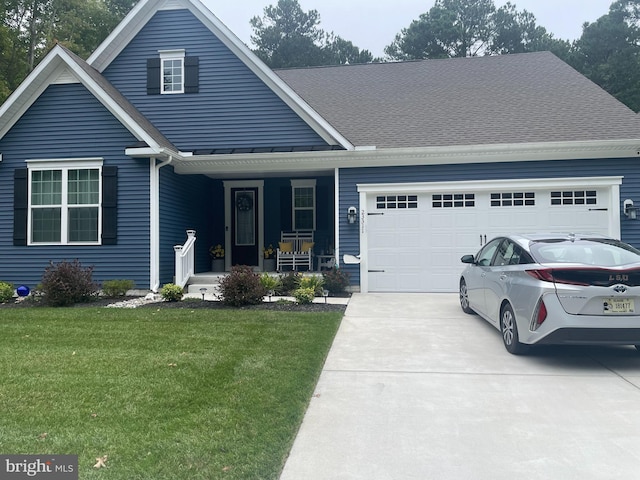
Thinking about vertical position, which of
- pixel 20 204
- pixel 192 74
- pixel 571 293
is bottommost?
pixel 571 293

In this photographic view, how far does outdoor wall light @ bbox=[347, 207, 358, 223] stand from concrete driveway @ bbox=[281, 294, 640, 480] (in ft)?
14.8

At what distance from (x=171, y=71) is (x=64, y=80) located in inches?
94.7

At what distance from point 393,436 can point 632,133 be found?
9.60m

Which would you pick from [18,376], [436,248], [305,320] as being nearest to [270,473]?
[18,376]

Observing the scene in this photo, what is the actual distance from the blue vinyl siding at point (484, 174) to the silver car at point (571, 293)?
4683 mm

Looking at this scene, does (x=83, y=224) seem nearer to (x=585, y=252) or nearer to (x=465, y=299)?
(x=465, y=299)

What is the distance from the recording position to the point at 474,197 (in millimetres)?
10180

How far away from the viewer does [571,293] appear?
464 centimetres

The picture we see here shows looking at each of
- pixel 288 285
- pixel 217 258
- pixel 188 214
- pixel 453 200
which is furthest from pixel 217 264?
pixel 453 200

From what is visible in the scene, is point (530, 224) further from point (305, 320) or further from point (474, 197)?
point (305, 320)

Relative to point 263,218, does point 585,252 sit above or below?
below

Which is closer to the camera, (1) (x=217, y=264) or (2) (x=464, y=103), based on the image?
(2) (x=464, y=103)

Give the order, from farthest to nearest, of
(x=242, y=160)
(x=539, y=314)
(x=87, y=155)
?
(x=242, y=160)
(x=87, y=155)
(x=539, y=314)

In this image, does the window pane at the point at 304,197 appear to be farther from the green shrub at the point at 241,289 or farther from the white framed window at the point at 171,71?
the green shrub at the point at 241,289
